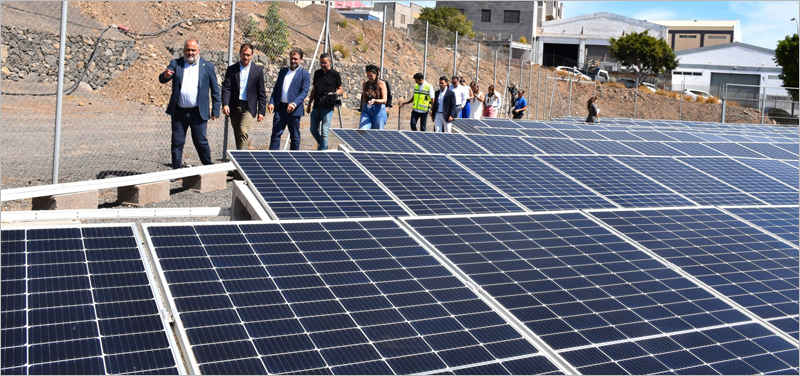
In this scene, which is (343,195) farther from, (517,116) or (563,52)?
(563,52)

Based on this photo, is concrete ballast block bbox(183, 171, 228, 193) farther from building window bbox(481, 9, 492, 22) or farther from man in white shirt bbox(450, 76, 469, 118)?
building window bbox(481, 9, 492, 22)

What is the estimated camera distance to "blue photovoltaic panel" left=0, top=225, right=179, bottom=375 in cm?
359

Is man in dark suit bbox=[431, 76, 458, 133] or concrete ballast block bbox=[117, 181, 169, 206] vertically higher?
man in dark suit bbox=[431, 76, 458, 133]

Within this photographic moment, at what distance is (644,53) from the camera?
7106 centimetres

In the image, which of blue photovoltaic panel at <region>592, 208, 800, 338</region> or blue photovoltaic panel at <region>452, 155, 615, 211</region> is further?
blue photovoltaic panel at <region>452, 155, 615, 211</region>

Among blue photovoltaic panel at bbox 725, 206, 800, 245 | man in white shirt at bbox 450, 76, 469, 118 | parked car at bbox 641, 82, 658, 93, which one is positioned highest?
parked car at bbox 641, 82, 658, 93

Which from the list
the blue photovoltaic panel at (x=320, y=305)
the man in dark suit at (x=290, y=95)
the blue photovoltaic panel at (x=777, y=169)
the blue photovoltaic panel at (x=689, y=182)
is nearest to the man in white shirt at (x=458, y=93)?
the man in dark suit at (x=290, y=95)

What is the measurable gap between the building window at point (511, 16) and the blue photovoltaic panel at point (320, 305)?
251ft

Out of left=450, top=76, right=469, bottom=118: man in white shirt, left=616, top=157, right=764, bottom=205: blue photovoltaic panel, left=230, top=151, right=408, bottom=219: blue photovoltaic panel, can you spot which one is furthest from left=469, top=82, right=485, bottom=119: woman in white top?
left=230, top=151, right=408, bottom=219: blue photovoltaic panel

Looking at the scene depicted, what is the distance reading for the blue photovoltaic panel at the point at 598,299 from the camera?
4.30m

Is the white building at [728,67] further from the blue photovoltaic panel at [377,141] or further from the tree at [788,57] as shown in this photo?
the blue photovoltaic panel at [377,141]

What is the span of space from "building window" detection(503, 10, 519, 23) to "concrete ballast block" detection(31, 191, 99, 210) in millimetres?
73919

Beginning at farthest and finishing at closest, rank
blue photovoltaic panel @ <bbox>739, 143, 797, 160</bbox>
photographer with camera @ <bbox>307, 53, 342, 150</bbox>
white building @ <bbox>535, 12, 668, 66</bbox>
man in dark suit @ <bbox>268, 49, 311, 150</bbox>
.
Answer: white building @ <bbox>535, 12, 668, 66</bbox>, blue photovoltaic panel @ <bbox>739, 143, 797, 160</bbox>, photographer with camera @ <bbox>307, 53, 342, 150</bbox>, man in dark suit @ <bbox>268, 49, 311, 150</bbox>

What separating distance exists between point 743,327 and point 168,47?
A: 23095 millimetres
